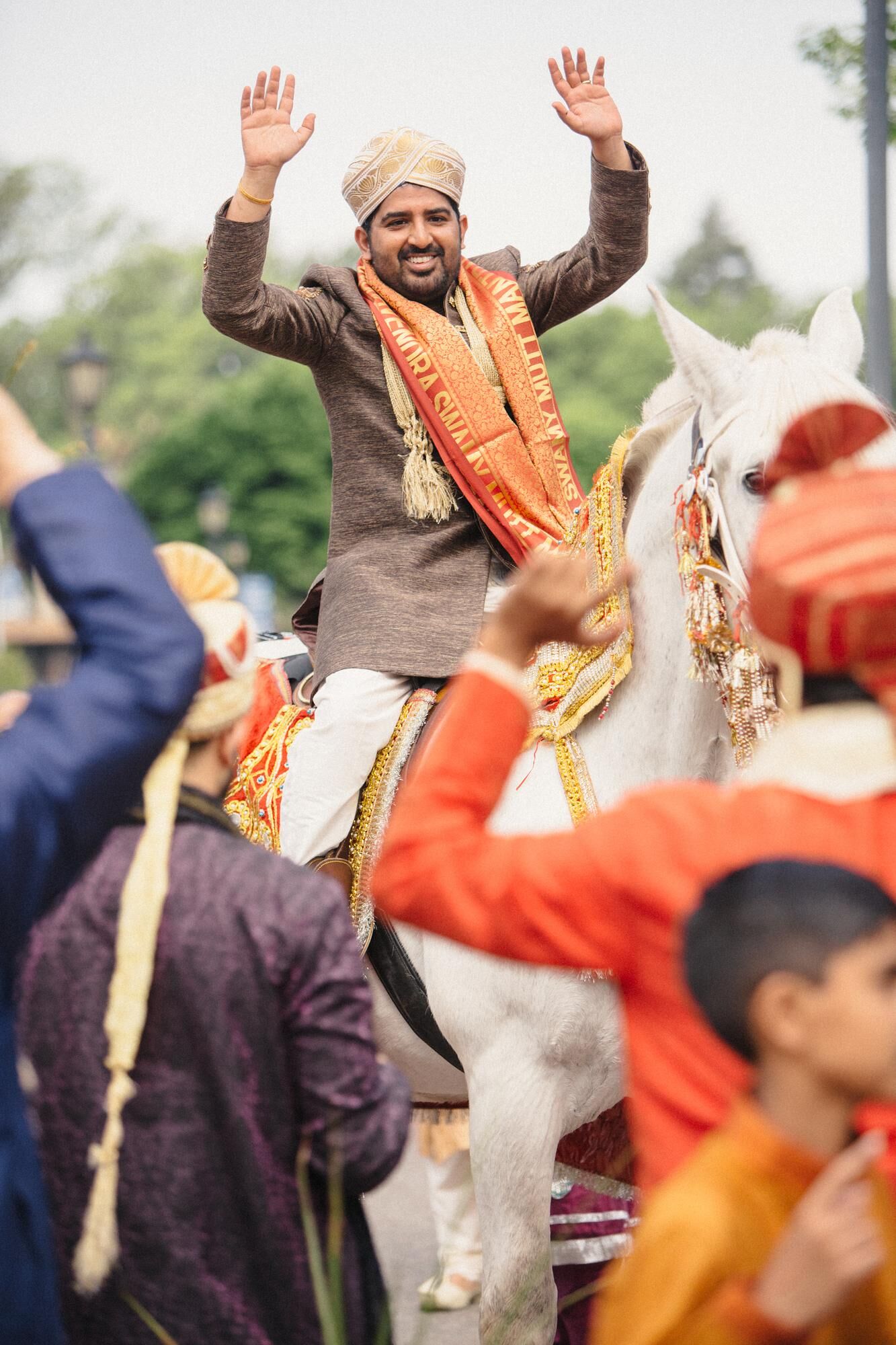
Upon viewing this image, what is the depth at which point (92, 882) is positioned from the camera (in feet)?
7.59

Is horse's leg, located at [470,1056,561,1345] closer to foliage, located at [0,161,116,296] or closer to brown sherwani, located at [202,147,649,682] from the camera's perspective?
brown sherwani, located at [202,147,649,682]

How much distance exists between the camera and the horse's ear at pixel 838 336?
3559 mm

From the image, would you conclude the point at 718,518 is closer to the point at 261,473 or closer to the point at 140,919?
the point at 140,919

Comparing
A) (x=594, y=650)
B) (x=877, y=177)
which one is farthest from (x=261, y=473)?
(x=594, y=650)

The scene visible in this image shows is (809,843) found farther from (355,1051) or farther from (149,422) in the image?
(149,422)

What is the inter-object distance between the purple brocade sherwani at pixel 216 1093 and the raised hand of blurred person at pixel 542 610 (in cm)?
61

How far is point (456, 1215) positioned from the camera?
562 centimetres

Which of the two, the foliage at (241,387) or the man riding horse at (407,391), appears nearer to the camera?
the man riding horse at (407,391)

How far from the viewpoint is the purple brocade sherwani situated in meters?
2.22

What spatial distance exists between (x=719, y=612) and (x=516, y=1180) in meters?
1.37

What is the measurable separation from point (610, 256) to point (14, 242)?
5288cm

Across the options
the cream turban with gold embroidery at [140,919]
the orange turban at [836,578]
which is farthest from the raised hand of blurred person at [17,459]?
the orange turban at [836,578]

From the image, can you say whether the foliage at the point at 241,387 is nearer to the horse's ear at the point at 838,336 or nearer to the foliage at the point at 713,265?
the foliage at the point at 713,265

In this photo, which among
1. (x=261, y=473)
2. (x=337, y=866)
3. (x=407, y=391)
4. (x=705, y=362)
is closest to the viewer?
(x=705, y=362)
